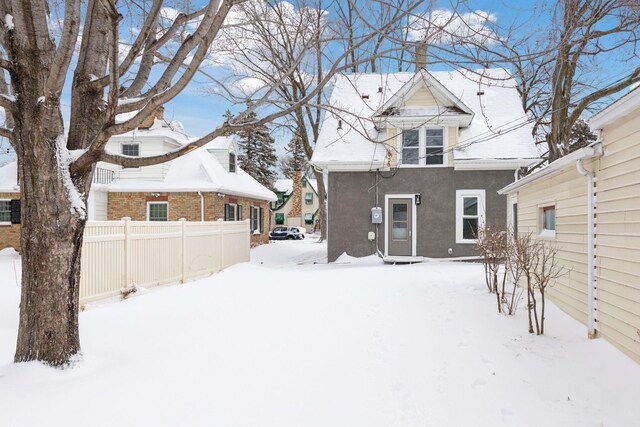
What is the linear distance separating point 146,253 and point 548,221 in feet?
25.2

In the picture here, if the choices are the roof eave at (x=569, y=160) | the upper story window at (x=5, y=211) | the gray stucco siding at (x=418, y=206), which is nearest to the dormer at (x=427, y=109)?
the gray stucco siding at (x=418, y=206)

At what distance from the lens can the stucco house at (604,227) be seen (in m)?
4.00

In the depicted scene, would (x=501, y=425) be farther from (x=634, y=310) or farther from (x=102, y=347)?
(x=102, y=347)

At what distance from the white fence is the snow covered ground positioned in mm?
927

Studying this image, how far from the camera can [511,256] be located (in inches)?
272

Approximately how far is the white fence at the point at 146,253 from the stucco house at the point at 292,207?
98.7 feet

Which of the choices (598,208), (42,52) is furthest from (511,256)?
(42,52)

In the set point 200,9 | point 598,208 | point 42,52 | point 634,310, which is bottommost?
point 634,310

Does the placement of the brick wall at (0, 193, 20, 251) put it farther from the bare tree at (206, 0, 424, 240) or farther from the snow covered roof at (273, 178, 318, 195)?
the snow covered roof at (273, 178, 318, 195)

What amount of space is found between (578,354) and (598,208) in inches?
68.4

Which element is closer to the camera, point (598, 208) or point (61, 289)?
point (61, 289)

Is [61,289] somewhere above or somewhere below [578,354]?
above

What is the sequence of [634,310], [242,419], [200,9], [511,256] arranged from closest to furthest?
1. [242,419]
2. [634,310]
3. [200,9]
4. [511,256]

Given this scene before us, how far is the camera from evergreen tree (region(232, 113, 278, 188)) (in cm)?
3788
